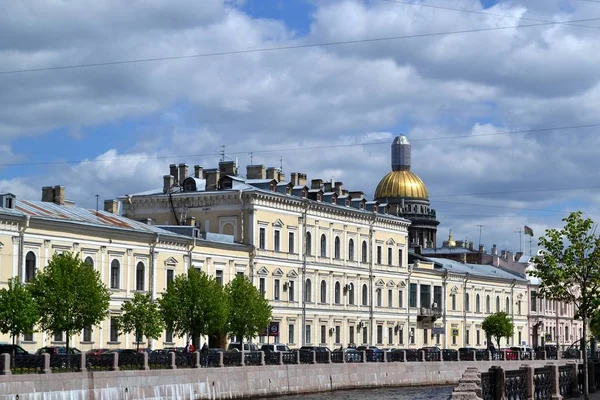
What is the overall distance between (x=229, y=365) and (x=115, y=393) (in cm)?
779

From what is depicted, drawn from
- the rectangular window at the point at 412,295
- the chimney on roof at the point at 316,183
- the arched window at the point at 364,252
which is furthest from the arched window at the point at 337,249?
the rectangular window at the point at 412,295

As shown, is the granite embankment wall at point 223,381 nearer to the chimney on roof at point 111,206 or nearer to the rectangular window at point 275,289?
the rectangular window at point 275,289

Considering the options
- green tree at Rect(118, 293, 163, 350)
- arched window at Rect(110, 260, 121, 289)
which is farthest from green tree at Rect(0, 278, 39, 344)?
arched window at Rect(110, 260, 121, 289)

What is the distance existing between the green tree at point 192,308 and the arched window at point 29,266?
19.0 feet

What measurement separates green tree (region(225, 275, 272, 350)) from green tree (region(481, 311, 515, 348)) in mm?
33115

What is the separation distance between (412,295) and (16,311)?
41189 millimetres

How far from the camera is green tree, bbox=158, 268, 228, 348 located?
49.9 metres

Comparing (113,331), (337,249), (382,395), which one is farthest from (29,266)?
(337,249)

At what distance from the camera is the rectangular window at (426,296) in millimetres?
79125

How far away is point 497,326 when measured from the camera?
8406cm

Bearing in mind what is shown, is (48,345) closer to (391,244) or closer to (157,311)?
(157,311)

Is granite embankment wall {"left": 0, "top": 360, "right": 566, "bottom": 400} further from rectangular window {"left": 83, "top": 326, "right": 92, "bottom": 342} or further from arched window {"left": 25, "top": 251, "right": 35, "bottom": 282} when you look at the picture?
arched window {"left": 25, "top": 251, "right": 35, "bottom": 282}

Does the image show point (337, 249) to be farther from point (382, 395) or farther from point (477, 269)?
point (477, 269)

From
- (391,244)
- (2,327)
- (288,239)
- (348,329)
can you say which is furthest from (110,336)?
(391,244)
